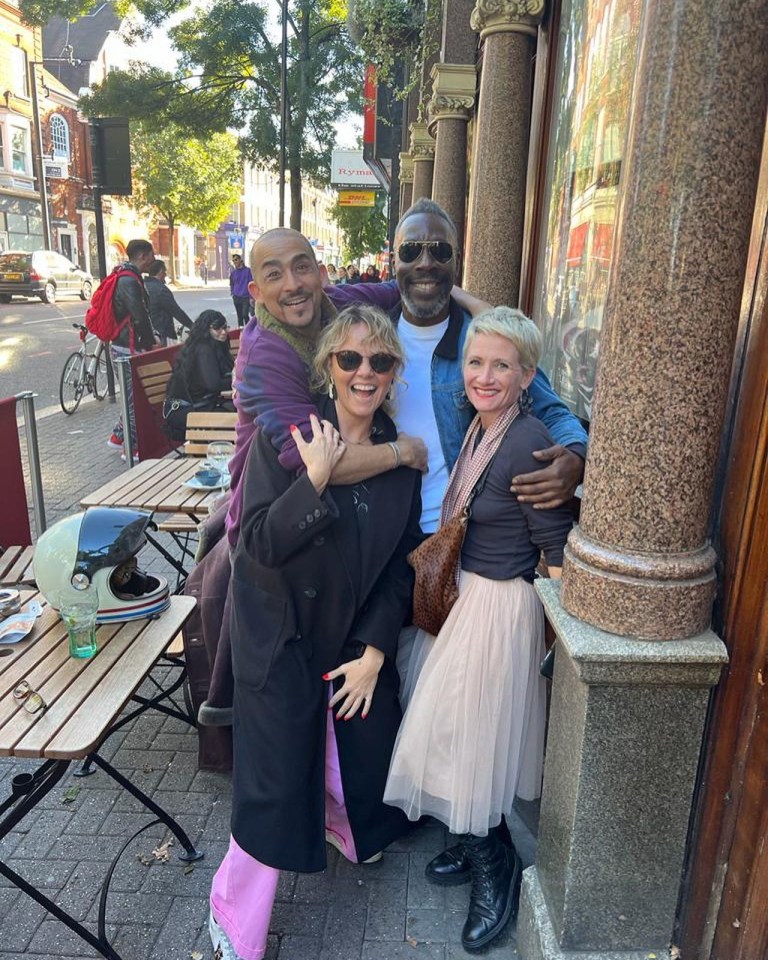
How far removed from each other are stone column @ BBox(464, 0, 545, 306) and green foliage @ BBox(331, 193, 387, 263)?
19.4 meters

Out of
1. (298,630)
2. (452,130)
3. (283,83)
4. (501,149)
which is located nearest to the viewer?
(298,630)

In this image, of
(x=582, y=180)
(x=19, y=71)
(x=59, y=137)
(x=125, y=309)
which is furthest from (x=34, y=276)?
(x=582, y=180)

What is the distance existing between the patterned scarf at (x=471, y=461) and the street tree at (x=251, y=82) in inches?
734

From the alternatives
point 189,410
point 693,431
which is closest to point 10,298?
point 189,410

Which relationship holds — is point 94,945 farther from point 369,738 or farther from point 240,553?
point 240,553

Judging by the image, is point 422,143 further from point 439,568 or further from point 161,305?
point 439,568

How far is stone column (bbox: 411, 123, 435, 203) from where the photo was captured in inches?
409

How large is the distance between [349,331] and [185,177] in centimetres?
4819

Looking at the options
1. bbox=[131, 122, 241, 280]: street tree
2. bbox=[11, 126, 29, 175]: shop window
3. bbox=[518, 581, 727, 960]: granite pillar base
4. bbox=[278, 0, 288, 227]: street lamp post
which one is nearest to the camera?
bbox=[518, 581, 727, 960]: granite pillar base

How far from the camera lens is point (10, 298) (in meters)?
28.8

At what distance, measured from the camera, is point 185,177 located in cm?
4578

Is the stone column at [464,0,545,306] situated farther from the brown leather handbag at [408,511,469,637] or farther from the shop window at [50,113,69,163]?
the shop window at [50,113,69,163]

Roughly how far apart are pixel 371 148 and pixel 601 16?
484 inches

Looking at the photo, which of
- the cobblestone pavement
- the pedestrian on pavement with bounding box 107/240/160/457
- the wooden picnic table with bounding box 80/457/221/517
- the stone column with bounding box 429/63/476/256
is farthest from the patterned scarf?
the pedestrian on pavement with bounding box 107/240/160/457
